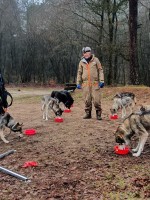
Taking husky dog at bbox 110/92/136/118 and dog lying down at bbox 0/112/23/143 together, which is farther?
husky dog at bbox 110/92/136/118

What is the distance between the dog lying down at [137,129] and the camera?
6387 mm

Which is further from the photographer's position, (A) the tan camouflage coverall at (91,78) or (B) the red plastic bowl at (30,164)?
(A) the tan camouflage coverall at (91,78)

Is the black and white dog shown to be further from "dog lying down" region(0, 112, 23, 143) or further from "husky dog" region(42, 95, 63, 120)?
"dog lying down" region(0, 112, 23, 143)

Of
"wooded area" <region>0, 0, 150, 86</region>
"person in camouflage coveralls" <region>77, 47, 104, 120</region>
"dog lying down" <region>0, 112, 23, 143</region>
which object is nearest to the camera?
"dog lying down" <region>0, 112, 23, 143</region>

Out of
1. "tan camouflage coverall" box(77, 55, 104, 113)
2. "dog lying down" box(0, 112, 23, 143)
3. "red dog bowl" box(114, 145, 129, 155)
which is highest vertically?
"tan camouflage coverall" box(77, 55, 104, 113)

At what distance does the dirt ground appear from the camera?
16.1ft

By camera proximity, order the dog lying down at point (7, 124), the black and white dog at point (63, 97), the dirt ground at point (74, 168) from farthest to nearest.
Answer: the black and white dog at point (63, 97) < the dog lying down at point (7, 124) < the dirt ground at point (74, 168)

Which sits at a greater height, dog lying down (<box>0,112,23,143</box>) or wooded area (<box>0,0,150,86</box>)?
Answer: wooded area (<box>0,0,150,86</box>)

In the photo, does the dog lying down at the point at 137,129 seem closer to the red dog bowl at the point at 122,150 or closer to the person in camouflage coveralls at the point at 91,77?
the red dog bowl at the point at 122,150

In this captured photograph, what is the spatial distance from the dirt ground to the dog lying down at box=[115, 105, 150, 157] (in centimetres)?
25

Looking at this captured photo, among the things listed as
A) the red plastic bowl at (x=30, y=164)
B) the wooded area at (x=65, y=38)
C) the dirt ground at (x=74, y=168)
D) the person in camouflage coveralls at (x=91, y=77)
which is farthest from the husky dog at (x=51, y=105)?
the wooded area at (x=65, y=38)

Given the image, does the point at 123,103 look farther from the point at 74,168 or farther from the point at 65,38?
the point at 65,38

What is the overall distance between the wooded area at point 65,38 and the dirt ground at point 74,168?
55.8 ft

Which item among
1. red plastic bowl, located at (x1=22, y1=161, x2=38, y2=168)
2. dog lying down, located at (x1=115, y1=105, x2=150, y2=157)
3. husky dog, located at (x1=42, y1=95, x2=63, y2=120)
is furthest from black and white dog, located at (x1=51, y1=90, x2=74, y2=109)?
red plastic bowl, located at (x1=22, y1=161, x2=38, y2=168)
